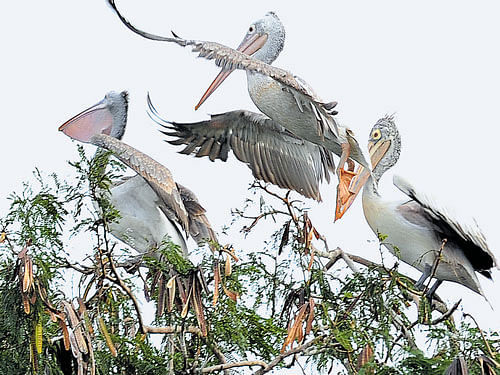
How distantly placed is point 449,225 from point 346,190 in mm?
708

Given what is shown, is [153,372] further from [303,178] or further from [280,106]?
[303,178]

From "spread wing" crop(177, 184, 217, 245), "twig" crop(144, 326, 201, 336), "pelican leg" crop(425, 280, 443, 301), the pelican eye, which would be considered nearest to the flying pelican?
the pelican eye

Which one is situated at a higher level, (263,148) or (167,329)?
(263,148)

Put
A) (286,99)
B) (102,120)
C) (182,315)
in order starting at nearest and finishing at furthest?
(182,315), (286,99), (102,120)

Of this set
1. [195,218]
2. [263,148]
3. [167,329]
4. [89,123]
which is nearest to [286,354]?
[167,329]

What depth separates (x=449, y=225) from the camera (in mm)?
6602

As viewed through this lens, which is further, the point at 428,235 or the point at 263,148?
the point at 263,148

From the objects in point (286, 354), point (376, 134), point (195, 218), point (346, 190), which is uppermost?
point (376, 134)

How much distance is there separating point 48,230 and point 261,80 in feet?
9.07

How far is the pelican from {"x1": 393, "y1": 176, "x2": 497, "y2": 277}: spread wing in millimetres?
1341

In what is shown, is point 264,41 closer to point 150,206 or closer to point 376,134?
point 376,134

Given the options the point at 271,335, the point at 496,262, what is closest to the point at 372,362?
the point at 271,335

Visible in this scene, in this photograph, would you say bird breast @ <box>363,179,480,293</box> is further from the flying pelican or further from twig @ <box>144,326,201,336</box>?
twig @ <box>144,326,201,336</box>

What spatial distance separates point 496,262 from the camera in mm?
6613
